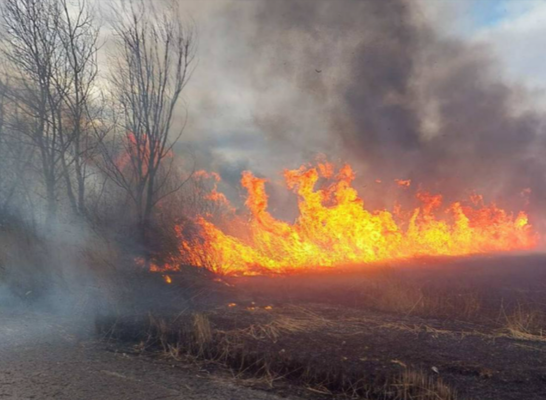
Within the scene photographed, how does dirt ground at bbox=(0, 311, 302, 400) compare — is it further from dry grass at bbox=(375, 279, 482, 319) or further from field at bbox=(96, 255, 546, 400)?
dry grass at bbox=(375, 279, 482, 319)

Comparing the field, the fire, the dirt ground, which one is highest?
the fire

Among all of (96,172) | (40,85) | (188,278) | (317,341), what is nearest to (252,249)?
(188,278)

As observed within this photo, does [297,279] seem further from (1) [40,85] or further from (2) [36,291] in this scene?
(1) [40,85]

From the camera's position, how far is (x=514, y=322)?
629 cm

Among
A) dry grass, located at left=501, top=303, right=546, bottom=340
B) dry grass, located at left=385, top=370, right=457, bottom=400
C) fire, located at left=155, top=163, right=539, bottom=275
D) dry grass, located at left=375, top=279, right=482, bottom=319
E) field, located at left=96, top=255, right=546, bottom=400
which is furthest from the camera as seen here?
fire, located at left=155, top=163, right=539, bottom=275

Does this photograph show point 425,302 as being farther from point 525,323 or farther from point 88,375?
point 88,375

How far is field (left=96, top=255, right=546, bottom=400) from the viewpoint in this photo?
409 cm

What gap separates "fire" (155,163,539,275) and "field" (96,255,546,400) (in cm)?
123

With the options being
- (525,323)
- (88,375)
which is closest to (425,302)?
(525,323)

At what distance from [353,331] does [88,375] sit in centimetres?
328

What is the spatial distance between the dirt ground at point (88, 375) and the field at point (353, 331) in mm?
308

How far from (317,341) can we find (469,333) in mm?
2132

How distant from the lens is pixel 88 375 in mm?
4211

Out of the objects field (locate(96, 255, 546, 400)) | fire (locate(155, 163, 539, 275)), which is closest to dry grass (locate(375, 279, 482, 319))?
field (locate(96, 255, 546, 400))
